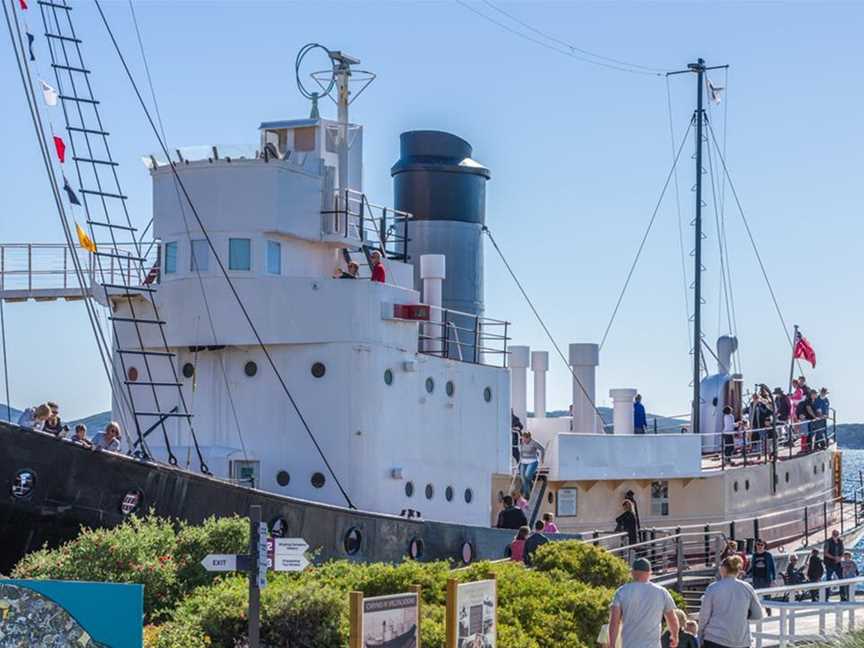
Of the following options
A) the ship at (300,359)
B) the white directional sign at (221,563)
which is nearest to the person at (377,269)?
the ship at (300,359)

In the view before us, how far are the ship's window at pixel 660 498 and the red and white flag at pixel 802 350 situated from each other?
10629mm

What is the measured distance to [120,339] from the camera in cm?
2189

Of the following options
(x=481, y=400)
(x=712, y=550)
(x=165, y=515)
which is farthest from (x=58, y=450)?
(x=712, y=550)

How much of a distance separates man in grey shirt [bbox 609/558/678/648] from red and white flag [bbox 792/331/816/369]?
25.6 metres

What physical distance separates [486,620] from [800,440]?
2288 centimetres

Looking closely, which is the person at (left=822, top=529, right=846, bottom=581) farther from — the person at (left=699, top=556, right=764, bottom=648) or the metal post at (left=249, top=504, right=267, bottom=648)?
the metal post at (left=249, top=504, right=267, bottom=648)

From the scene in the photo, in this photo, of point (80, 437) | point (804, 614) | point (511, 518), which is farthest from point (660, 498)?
point (80, 437)

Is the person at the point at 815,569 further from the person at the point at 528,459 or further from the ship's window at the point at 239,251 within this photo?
the ship's window at the point at 239,251

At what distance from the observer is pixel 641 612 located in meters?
12.9

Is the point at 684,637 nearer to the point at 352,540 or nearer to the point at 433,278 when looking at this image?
the point at 352,540

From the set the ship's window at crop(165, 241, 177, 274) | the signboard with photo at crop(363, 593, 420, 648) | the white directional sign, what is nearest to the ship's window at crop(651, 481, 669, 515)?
the ship's window at crop(165, 241, 177, 274)

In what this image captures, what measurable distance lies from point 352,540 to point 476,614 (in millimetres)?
5773

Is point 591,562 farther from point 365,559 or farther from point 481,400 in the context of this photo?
point 481,400

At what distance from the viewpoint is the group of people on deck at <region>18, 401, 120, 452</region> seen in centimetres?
1711
